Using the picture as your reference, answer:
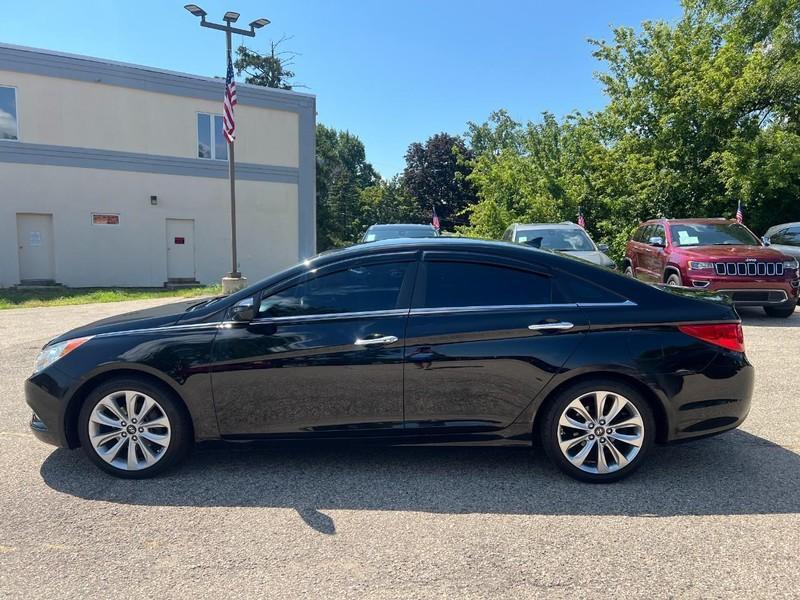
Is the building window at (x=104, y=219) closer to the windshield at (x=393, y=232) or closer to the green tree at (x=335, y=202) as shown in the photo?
the windshield at (x=393, y=232)

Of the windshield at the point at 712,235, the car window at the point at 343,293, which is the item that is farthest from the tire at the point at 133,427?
the windshield at the point at 712,235

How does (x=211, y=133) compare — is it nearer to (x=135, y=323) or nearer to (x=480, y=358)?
(x=135, y=323)

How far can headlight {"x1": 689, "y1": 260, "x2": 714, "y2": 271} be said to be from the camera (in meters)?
9.62

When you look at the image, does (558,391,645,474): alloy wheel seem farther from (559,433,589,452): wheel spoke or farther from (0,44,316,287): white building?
(0,44,316,287): white building

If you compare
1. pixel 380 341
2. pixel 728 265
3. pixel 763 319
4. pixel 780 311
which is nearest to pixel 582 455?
pixel 380 341

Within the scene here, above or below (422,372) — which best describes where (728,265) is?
above

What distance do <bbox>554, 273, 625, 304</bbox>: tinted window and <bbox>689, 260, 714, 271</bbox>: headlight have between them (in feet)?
22.7

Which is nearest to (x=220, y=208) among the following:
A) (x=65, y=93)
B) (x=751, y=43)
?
(x=65, y=93)

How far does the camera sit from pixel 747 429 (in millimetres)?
4684

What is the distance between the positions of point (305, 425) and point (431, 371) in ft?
2.94

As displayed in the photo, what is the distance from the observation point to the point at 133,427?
3768mm

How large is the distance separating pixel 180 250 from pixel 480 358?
19464 mm

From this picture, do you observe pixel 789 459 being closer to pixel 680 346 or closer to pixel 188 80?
pixel 680 346

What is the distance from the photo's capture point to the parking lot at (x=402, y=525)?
269 centimetres
